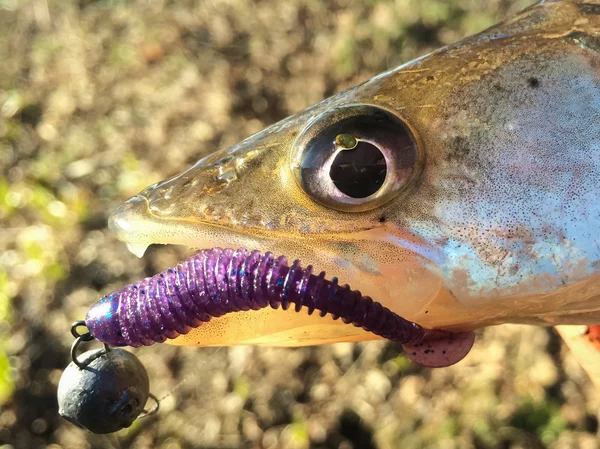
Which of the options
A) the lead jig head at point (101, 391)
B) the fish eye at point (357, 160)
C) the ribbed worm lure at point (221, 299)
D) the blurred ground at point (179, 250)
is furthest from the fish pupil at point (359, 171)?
the blurred ground at point (179, 250)

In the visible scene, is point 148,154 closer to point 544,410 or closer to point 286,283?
Result: point 544,410

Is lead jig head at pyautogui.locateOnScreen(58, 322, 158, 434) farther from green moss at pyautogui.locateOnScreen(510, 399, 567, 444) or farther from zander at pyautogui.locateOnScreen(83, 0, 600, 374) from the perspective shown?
green moss at pyautogui.locateOnScreen(510, 399, 567, 444)

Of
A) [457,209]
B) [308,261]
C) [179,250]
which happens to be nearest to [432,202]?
[457,209]

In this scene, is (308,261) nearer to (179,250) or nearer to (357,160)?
(357,160)

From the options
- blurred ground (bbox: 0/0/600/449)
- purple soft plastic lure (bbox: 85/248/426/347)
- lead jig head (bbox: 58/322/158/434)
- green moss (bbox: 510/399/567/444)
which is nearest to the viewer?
purple soft plastic lure (bbox: 85/248/426/347)

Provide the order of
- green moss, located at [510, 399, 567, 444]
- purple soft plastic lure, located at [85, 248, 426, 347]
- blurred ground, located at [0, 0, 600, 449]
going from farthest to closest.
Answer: blurred ground, located at [0, 0, 600, 449]
green moss, located at [510, 399, 567, 444]
purple soft plastic lure, located at [85, 248, 426, 347]

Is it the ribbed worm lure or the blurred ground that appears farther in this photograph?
the blurred ground

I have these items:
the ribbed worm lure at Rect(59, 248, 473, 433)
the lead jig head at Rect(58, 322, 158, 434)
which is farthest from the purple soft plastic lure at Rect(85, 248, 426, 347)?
the lead jig head at Rect(58, 322, 158, 434)
